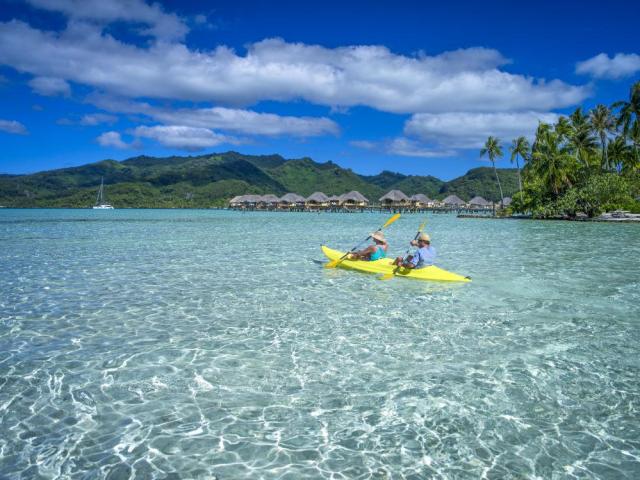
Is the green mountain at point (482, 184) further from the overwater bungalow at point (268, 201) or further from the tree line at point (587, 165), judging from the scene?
the tree line at point (587, 165)

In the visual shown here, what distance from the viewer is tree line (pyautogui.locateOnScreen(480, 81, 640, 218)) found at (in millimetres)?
48344

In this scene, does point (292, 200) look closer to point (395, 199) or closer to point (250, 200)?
point (250, 200)

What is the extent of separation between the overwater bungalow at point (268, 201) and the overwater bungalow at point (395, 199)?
88.9 ft

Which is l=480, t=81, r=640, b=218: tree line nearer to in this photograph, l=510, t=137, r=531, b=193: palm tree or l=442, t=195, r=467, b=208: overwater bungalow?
l=510, t=137, r=531, b=193: palm tree

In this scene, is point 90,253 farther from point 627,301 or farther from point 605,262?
point 605,262

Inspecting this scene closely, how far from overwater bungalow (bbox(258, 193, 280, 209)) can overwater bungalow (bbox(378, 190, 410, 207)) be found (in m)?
27.1

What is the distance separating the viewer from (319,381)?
5809 mm

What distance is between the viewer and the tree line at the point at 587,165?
48.3 m

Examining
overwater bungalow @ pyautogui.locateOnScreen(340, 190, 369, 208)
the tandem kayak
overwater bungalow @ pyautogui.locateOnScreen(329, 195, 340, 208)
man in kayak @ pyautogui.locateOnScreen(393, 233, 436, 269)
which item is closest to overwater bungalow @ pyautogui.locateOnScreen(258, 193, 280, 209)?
overwater bungalow @ pyautogui.locateOnScreen(329, 195, 340, 208)

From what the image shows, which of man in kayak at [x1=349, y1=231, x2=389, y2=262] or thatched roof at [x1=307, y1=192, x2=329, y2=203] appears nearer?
man in kayak at [x1=349, y1=231, x2=389, y2=262]

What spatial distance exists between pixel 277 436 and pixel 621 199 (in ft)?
188

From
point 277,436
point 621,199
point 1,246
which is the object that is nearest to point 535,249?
point 277,436

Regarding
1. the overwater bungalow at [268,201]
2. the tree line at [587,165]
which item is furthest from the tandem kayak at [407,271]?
the overwater bungalow at [268,201]

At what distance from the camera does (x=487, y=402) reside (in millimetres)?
5211
